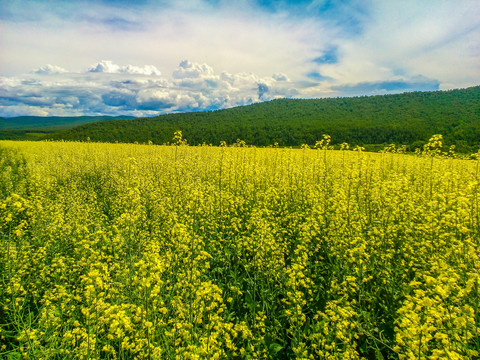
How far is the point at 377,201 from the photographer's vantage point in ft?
18.8

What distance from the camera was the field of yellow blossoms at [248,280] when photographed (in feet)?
8.07

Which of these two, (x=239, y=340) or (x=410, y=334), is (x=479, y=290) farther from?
(x=239, y=340)

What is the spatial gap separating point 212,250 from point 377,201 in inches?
162

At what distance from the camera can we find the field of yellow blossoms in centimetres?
246

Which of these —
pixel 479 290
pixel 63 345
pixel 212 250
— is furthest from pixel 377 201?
pixel 63 345

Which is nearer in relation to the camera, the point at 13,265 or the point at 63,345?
the point at 63,345

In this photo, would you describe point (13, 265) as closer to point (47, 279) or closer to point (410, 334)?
point (47, 279)

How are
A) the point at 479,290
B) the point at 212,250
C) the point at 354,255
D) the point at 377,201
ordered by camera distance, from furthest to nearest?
the point at 377,201 < the point at 212,250 < the point at 354,255 < the point at 479,290

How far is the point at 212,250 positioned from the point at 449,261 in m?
3.85

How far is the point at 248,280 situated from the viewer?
12.6 feet

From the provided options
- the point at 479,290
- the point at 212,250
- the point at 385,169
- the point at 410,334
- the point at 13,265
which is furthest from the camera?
the point at 385,169

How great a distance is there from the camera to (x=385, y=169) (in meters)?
11.9

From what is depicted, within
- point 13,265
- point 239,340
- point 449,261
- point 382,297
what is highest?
point 449,261

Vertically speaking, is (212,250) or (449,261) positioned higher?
(449,261)
